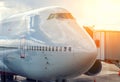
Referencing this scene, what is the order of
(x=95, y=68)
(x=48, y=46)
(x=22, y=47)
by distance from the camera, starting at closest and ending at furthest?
1. (x=48, y=46)
2. (x=22, y=47)
3. (x=95, y=68)

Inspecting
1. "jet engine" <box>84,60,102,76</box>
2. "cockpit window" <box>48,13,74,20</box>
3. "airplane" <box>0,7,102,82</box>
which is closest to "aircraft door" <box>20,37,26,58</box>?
"airplane" <box>0,7,102,82</box>

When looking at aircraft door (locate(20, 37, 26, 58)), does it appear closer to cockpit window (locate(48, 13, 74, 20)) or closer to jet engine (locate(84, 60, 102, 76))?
cockpit window (locate(48, 13, 74, 20))

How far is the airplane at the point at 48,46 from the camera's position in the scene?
455 inches

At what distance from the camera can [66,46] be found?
1157 centimetres

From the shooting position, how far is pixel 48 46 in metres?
12.0

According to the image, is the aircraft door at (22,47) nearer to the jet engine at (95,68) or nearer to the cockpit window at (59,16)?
the cockpit window at (59,16)

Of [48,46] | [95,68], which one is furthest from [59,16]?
[95,68]

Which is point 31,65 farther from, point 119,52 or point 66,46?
point 119,52

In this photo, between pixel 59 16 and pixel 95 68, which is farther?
pixel 95 68

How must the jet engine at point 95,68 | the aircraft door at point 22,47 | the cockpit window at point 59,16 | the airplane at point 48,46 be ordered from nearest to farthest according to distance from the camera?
the airplane at point 48,46, the cockpit window at point 59,16, the aircraft door at point 22,47, the jet engine at point 95,68

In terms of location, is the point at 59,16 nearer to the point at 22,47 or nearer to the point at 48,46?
the point at 48,46

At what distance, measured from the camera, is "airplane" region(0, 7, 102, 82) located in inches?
455

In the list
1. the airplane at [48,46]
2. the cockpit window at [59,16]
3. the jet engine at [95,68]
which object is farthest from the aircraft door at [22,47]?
the jet engine at [95,68]

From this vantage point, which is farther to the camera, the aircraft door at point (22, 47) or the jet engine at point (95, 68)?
the jet engine at point (95, 68)
